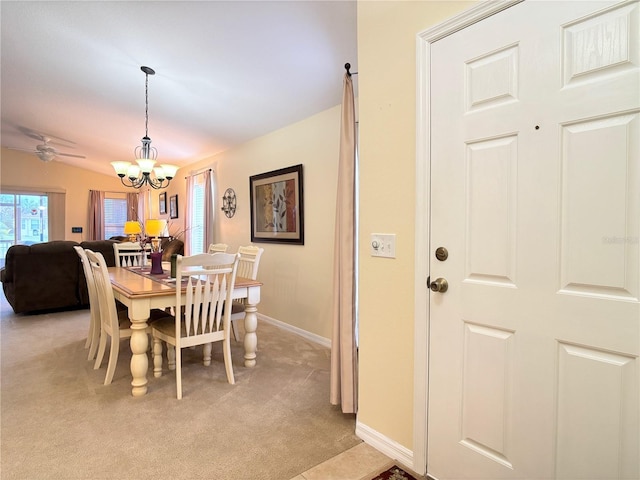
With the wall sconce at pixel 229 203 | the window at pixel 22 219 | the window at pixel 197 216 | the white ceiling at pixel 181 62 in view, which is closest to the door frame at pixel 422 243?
the white ceiling at pixel 181 62

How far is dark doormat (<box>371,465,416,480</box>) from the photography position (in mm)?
1528

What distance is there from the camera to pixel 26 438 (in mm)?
1852

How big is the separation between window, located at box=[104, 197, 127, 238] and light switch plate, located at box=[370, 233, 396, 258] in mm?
8778

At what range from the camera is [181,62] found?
2914mm

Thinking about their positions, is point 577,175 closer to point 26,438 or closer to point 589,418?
point 589,418

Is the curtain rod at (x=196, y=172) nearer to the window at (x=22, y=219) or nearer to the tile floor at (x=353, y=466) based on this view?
the window at (x=22, y=219)

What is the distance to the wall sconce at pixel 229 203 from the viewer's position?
195 inches

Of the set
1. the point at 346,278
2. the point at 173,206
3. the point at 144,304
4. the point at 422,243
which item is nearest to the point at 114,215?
the point at 173,206

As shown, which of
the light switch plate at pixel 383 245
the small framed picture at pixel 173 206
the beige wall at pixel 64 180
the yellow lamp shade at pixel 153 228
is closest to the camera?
the light switch plate at pixel 383 245

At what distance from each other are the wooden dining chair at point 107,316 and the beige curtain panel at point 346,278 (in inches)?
62.3

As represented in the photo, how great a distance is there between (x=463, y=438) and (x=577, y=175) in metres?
1.10

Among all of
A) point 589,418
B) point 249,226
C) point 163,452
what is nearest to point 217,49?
point 249,226

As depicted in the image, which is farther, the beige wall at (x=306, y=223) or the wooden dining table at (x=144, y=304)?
the beige wall at (x=306, y=223)

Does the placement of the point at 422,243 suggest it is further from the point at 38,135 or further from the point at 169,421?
the point at 38,135
